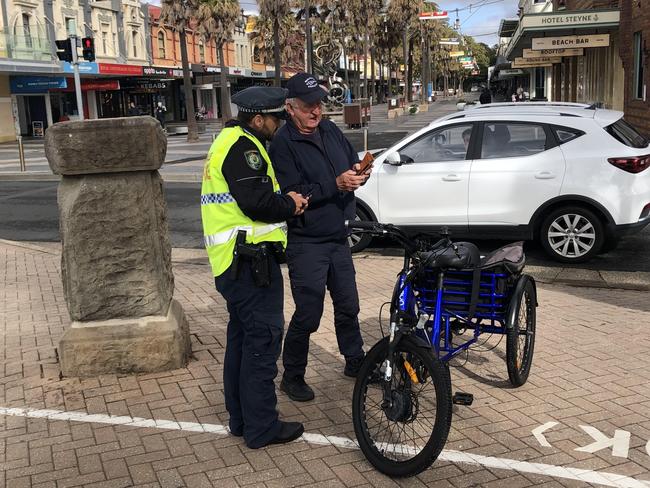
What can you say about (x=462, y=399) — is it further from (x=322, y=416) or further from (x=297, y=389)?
(x=297, y=389)

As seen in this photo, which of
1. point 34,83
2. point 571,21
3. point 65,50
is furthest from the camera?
point 34,83

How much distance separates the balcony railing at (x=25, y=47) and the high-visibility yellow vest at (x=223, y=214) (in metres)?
38.1

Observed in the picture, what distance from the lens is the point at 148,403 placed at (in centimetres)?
443

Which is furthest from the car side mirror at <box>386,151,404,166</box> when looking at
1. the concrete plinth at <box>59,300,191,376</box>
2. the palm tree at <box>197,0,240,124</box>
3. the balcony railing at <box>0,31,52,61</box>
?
the balcony railing at <box>0,31,52,61</box>

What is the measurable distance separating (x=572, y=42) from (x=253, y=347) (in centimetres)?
2218

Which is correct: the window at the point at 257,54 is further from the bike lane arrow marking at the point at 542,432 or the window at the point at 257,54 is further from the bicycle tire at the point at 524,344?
the bike lane arrow marking at the point at 542,432

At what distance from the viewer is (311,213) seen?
421 cm

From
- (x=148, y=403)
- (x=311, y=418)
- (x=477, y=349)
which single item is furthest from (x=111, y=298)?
(x=477, y=349)

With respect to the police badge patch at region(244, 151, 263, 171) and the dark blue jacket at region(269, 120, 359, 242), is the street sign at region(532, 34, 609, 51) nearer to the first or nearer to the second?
the dark blue jacket at region(269, 120, 359, 242)

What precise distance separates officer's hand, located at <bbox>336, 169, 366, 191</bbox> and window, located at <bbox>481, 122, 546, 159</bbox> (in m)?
4.53

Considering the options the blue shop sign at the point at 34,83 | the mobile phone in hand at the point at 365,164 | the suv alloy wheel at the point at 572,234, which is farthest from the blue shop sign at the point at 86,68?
the mobile phone in hand at the point at 365,164

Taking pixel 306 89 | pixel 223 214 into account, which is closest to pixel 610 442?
pixel 223 214

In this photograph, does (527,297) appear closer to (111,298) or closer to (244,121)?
(244,121)

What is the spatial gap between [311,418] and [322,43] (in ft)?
236
